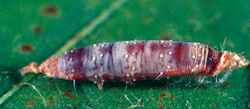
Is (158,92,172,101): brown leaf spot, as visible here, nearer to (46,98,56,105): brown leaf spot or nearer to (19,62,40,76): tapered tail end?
(46,98,56,105): brown leaf spot

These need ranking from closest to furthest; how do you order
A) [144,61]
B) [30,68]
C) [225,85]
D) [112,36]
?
1. [144,61]
2. [225,85]
3. [30,68]
4. [112,36]

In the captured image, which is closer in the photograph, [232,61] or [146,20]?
[232,61]

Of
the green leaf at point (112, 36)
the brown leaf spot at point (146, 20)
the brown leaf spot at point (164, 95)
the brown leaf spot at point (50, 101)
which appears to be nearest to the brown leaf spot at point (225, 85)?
the green leaf at point (112, 36)

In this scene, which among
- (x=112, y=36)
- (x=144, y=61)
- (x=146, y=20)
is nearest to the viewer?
(x=144, y=61)

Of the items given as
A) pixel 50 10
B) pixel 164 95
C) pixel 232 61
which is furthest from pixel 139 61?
pixel 50 10

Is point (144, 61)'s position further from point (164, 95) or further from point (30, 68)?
point (30, 68)

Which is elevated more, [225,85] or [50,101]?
[225,85]

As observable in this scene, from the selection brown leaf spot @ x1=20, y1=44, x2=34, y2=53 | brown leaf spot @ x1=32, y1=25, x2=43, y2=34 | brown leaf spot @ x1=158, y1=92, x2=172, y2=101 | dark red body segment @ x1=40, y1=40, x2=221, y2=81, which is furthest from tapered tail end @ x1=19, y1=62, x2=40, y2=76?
brown leaf spot @ x1=158, y1=92, x2=172, y2=101
